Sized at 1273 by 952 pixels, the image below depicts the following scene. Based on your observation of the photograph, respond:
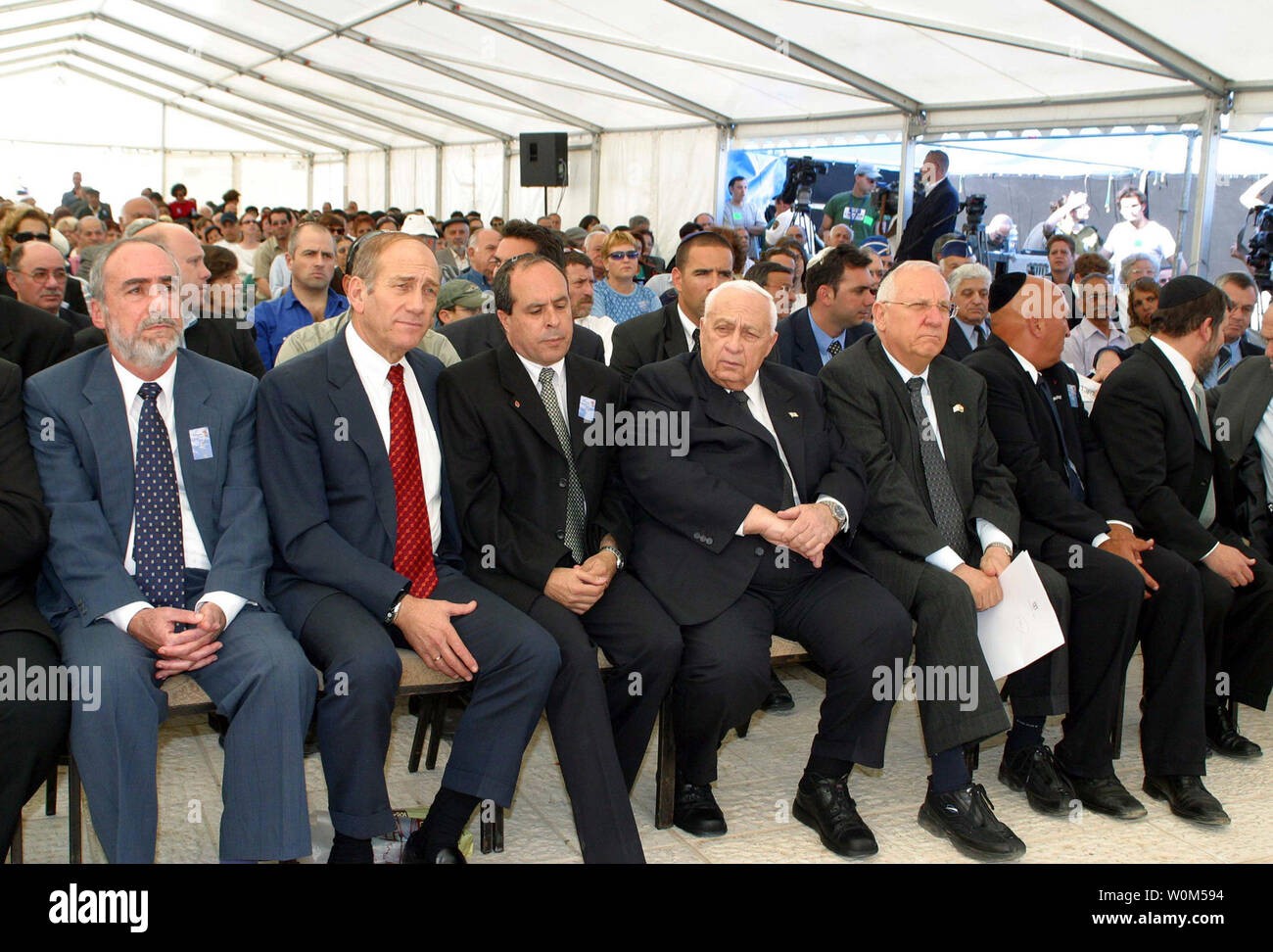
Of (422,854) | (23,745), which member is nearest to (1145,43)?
(422,854)

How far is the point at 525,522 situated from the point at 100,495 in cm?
106

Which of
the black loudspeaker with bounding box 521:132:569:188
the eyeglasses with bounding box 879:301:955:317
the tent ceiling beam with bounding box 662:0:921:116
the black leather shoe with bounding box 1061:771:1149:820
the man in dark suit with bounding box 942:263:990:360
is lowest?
the black leather shoe with bounding box 1061:771:1149:820

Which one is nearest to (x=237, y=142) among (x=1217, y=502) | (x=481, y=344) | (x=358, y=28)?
(x=358, y=28)

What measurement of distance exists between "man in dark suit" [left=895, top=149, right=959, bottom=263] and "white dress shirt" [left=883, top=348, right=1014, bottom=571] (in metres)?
6.50

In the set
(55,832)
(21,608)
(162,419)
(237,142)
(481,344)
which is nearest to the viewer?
(21,608)

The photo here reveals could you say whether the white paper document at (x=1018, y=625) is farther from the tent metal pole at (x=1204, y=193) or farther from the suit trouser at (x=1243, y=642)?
the tent metal pole at (x=1204, y=193)

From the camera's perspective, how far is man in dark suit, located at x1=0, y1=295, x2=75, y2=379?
→ 3738mm

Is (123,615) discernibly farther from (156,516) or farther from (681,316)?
(681,316)

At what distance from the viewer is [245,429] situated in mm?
2824

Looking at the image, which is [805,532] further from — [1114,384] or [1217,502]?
[1217,502]

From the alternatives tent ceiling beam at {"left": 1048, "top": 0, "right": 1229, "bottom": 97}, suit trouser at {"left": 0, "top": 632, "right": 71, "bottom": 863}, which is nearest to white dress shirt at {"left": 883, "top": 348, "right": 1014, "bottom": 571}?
suit trouser at {"left": 0, "top": 632, "right": 71, "bottom": 863}

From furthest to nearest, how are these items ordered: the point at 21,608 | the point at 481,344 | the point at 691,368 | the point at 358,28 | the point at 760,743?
1. the point at 358,28
2. the point at 481,344
3. the point at 760,743
4. the point at 691,368
5. the point at 21,608

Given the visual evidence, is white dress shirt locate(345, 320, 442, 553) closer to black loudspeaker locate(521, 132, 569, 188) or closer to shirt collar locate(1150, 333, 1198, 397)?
shirt collar locate(1150, 333, 1198, 397)

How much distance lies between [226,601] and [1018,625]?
216 centimetres
